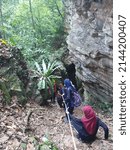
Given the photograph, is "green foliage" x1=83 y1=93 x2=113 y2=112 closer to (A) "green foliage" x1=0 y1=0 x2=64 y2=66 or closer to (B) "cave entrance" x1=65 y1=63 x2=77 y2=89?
(B) "cave entrance" x1=65 y1=63 x2=77 y2=89

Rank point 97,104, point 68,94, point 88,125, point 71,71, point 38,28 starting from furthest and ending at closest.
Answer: point 38,28
point 71,71
point 97,104
point 68,94
point 88,125

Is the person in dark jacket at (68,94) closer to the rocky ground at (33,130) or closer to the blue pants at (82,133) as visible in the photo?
the rocky ground at (33,130)

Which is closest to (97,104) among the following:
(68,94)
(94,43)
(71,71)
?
(94,43)

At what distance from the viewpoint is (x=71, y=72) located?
1591 cm

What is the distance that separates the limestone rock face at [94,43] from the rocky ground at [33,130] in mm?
1980

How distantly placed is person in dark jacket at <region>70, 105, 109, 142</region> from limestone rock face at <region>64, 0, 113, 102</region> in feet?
8.79

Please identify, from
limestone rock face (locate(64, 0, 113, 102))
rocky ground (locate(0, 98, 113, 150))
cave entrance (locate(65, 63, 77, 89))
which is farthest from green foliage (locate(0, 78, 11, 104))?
cave entrance (locate(65, 63, 77, 89))

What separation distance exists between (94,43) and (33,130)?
393cm

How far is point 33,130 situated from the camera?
7270 millimetres

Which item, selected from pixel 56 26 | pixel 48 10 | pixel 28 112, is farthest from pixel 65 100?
pixel 48 10

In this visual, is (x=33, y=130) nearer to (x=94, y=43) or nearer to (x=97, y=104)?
(x=94, y=43)

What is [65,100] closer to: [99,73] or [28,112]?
[28,112]

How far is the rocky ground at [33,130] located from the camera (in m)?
6.15

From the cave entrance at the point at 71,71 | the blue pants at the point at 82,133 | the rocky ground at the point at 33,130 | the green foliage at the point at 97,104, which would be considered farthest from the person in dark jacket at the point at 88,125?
the cave entrance at the point at 71,71
